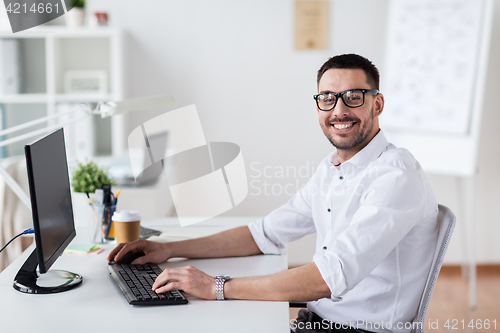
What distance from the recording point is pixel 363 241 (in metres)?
1.24

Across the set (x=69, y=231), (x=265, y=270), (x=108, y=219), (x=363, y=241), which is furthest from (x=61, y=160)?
(x=363, y=241)

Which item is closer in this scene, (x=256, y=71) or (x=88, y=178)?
(x=88, y=178)

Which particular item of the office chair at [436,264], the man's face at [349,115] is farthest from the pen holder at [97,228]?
the office chair at [436,264]

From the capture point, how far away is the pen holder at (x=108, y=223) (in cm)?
177

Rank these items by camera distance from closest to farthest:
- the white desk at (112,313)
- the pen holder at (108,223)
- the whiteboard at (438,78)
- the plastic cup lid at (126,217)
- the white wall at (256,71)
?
the white desk at (112,313) < the plastic cup lid at (126,217) < the pen holder at (108,223) < the whiteboard at (438,78) < the white wall at (256,71)

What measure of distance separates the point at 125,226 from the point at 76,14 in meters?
2.06

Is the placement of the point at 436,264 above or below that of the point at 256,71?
below

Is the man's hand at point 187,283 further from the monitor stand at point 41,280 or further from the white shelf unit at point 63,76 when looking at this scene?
the white shelf unit at point 63,76

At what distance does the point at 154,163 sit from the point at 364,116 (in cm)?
177

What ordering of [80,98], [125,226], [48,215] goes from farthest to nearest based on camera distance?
[80,98] < [125,226] < [48,215]

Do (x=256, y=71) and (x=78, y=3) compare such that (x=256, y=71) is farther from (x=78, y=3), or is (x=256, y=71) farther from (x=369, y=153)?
(x=369, y=153)

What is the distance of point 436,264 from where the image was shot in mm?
1312

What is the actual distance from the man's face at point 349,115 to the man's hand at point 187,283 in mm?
590

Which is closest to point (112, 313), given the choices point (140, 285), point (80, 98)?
point (140, 285)
